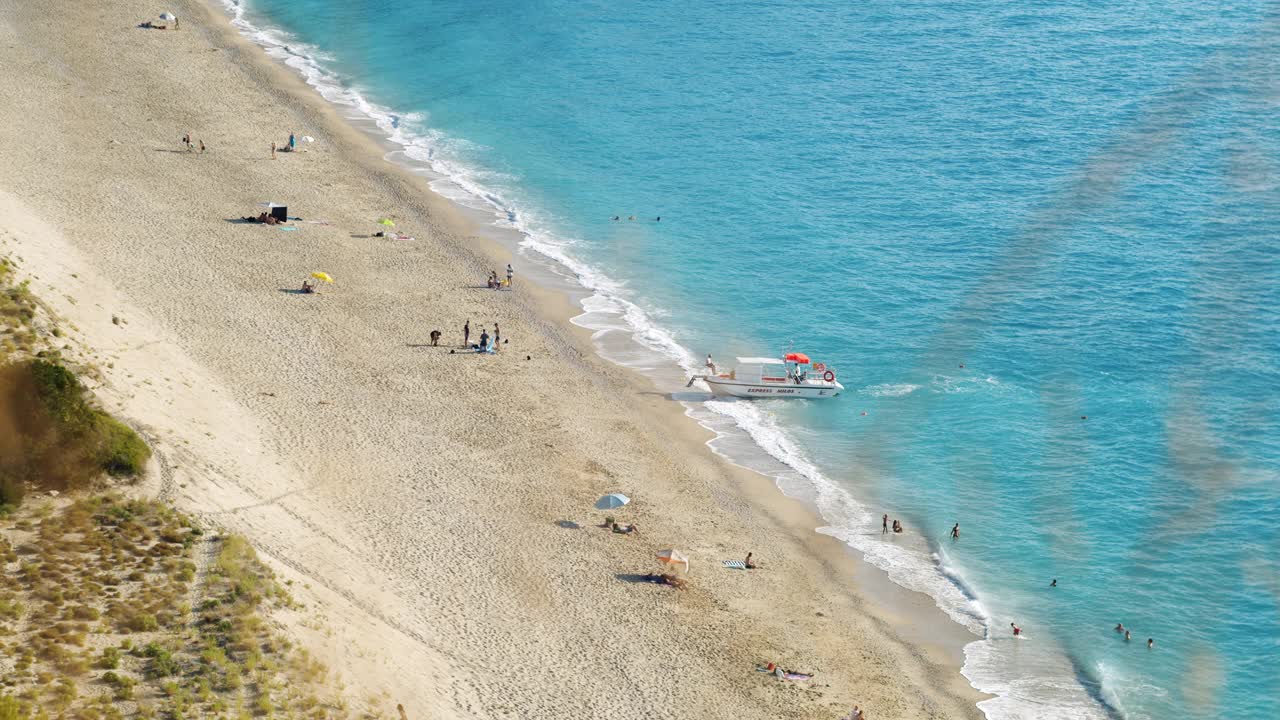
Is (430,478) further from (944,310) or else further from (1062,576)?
(944,310)

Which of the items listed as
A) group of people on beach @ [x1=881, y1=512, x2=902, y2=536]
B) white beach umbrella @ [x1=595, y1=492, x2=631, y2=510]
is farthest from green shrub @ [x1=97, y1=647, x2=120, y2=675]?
group of people on beach @ [x1=881, y1=512, x2=902, y2=536]

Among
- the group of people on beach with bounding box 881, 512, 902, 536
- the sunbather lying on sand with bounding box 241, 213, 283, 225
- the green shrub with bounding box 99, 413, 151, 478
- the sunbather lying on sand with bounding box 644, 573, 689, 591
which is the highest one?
the sunbather lying on sand with bounding box 241, 213, 283, 225

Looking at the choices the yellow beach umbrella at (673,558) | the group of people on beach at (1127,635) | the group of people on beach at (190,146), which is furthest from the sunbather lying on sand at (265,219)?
the group of people on beach at (1127,635)

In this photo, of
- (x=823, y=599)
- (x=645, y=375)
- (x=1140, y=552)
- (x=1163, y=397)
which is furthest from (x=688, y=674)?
(x=1163, y=397)

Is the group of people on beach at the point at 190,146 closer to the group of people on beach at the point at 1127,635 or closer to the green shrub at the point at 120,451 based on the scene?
the green shrub at the point at 120,451

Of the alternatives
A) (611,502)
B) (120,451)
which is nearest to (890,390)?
(611,502)

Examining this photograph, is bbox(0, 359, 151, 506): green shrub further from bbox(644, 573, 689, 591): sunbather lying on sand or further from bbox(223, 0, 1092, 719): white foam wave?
bbox(223, 0, 1092, 719): white foam wave
